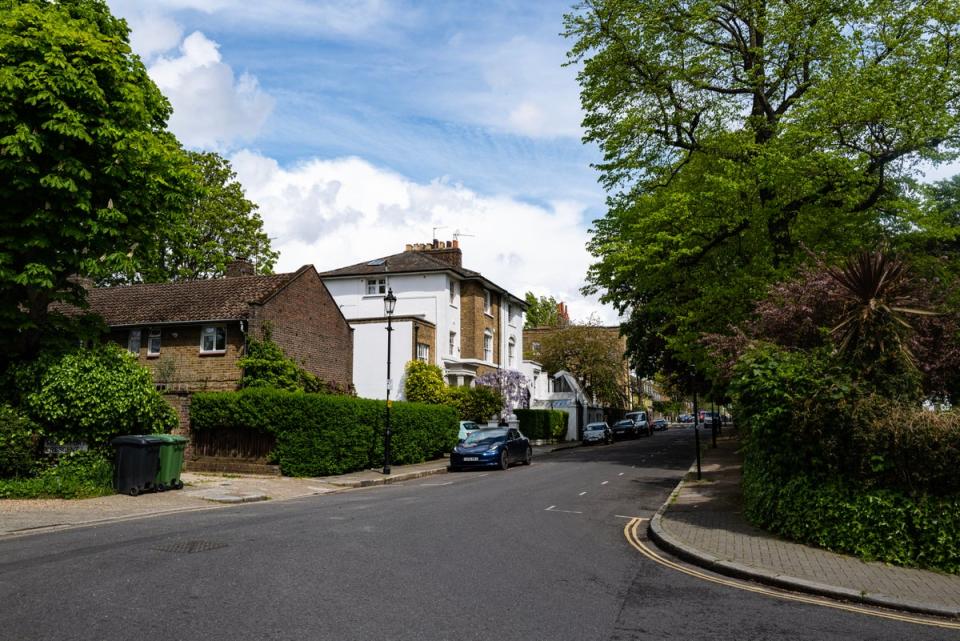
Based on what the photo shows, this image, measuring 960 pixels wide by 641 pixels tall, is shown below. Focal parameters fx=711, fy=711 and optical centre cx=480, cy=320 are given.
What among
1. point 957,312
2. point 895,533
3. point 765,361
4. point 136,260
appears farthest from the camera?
point 136,260

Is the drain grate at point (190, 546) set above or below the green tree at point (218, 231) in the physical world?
below

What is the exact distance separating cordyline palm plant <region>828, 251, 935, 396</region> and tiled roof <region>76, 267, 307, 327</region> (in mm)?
21593

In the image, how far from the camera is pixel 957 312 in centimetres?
1295

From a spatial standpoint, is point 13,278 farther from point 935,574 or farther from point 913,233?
point 913,233

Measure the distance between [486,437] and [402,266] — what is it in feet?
55.9

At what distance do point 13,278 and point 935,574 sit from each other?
16767mm

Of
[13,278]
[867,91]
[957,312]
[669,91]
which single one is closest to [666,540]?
[957,312]

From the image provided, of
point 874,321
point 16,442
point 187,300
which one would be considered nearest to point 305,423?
point 16,442

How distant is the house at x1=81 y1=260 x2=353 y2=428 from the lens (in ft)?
90.4

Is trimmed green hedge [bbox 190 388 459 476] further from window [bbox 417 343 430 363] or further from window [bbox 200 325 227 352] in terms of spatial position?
window [bbox 417 343 430 363]

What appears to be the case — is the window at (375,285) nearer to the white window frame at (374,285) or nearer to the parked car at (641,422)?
the white window frame at (374,285)

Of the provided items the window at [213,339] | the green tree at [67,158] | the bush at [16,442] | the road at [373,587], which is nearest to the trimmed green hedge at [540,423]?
the window at [213,339]

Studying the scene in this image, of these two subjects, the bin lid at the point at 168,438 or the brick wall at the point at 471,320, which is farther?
the brick wall at the point at 471,320

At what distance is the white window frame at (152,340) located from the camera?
28.9 meters
